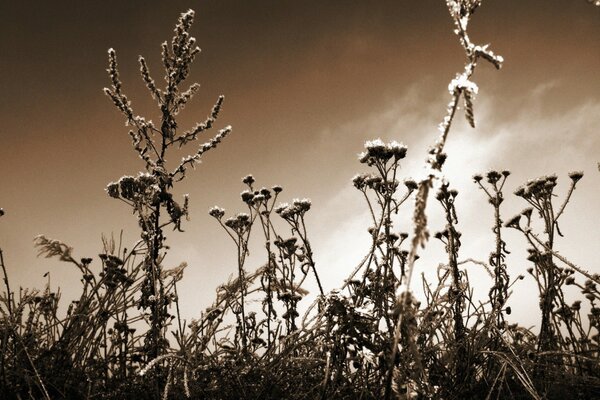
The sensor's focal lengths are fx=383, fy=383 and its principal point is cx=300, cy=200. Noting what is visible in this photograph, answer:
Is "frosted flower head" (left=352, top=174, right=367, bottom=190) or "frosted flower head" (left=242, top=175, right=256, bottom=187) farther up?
"frosted flower head" (left=242, top=175, right=256, bottom=187)

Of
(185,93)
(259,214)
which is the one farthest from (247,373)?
(259,214)

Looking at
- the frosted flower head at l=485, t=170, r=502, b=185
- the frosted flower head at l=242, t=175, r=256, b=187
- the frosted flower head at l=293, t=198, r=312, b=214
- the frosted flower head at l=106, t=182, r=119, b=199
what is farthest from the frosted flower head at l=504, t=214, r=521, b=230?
the frosted flower head at l=106, t=182, r=119, b=199

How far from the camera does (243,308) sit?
4156 millimetres

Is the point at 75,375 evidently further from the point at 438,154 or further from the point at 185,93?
the point at 438,154

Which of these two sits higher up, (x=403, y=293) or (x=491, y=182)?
(x=491, y=182)

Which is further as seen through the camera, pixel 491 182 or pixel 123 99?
pixel 491 182

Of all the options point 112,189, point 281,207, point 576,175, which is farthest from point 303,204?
point 576,175

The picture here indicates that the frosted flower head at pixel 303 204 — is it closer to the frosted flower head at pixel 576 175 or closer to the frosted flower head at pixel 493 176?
the frosted flower head at pixel 493 176

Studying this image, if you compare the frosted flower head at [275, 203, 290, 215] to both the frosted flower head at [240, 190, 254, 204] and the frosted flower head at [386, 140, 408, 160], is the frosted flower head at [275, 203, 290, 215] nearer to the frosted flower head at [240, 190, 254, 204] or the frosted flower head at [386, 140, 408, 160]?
the frosted flower head at [240, 190, 254, 204]

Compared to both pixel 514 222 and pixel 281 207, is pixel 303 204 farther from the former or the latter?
pixel 514 222

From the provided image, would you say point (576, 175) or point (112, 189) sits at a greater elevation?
point (576, 175)

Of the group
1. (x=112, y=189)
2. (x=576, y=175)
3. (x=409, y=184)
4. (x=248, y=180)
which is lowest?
(x=112, y=189)

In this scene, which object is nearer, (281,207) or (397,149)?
(397,149)

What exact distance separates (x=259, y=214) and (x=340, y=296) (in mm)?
3417
